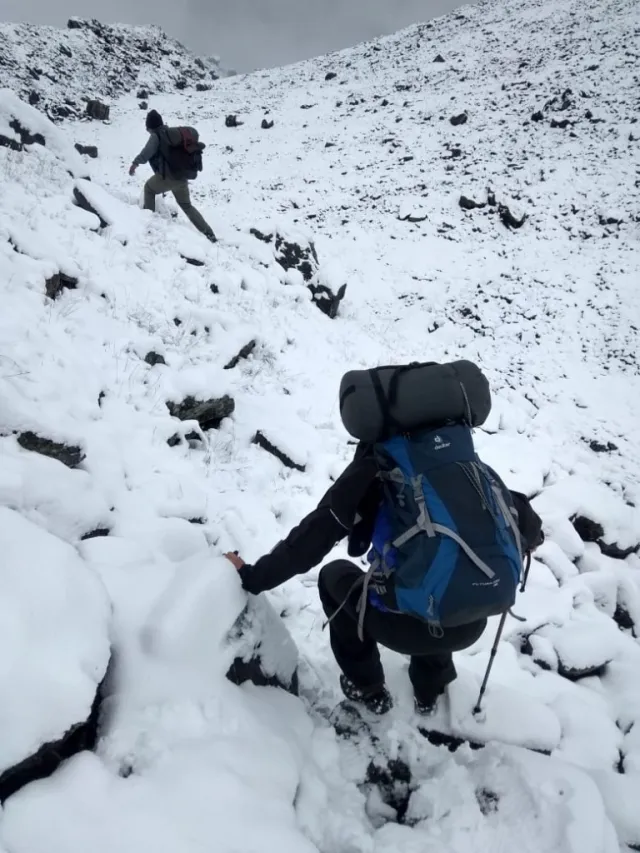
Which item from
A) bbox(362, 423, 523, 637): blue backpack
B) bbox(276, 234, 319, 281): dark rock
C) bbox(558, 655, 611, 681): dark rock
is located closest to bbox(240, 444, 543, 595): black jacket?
bbox(362, 423, 523, 637): blue backpack

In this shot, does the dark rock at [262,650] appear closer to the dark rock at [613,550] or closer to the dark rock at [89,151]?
the dark rock at [613,550]

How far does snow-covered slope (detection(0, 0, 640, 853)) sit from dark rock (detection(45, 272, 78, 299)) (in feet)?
0.13

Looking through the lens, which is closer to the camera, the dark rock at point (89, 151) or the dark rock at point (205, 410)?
the dark rock at point (205, 410)

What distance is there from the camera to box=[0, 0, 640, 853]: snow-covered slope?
199cm

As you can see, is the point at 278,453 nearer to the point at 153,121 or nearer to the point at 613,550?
the point at 613,550

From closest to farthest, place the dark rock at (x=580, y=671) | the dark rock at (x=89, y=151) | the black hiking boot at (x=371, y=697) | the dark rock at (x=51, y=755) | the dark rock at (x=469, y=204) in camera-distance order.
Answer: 1. the dark rock at (x=51, y=755)
2. the black hiking boot at (x=371, y=697)
3. the dark rock at (x=580, y=671)
4. the dark rock at (x=469, y=204)
5. the dark rock at (x=89, y=151)

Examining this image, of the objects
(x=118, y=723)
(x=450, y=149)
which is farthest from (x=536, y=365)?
(x=450, y=149)

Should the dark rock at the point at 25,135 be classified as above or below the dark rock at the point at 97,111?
below

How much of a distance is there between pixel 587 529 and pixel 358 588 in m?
4.10

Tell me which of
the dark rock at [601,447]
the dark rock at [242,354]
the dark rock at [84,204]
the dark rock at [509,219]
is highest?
the dark rock at [509,219]

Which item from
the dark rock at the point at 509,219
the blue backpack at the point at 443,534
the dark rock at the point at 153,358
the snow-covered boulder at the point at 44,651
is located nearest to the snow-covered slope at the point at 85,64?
the dark rock at the point at 509,219

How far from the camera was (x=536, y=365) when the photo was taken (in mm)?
9891

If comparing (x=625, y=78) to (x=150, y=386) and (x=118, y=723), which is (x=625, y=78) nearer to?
(x=150, y=386)

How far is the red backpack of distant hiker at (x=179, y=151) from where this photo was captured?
313 inches
